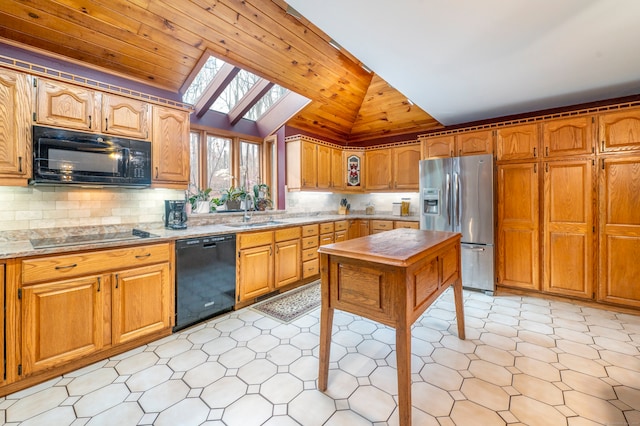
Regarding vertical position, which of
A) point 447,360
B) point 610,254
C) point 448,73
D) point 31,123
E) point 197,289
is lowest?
point 447,360

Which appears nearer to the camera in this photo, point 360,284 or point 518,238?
point 360,284

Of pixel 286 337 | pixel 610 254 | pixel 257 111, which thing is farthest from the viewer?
pixel 257 111

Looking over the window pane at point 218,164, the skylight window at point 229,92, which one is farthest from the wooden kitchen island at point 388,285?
the skylight window at point 229,92

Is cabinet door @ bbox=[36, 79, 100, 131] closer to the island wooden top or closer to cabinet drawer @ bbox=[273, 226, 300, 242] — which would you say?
cabinet drawer @ bbox=[273, 226, 300, 242]

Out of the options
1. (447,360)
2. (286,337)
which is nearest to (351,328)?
(286,337)

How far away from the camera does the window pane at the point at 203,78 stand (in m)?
3.56

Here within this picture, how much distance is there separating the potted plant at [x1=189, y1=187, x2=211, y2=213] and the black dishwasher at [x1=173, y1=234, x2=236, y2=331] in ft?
2.57

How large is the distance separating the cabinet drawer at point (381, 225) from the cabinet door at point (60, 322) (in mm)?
3925

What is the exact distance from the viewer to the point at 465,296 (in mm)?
3744

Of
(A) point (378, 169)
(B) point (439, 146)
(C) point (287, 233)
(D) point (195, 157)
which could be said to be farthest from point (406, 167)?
(D) point (195, 157)

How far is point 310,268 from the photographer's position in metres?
4.21

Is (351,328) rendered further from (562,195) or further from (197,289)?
(562,195)

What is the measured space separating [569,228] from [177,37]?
191 inches

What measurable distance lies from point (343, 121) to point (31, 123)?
4.34 m
